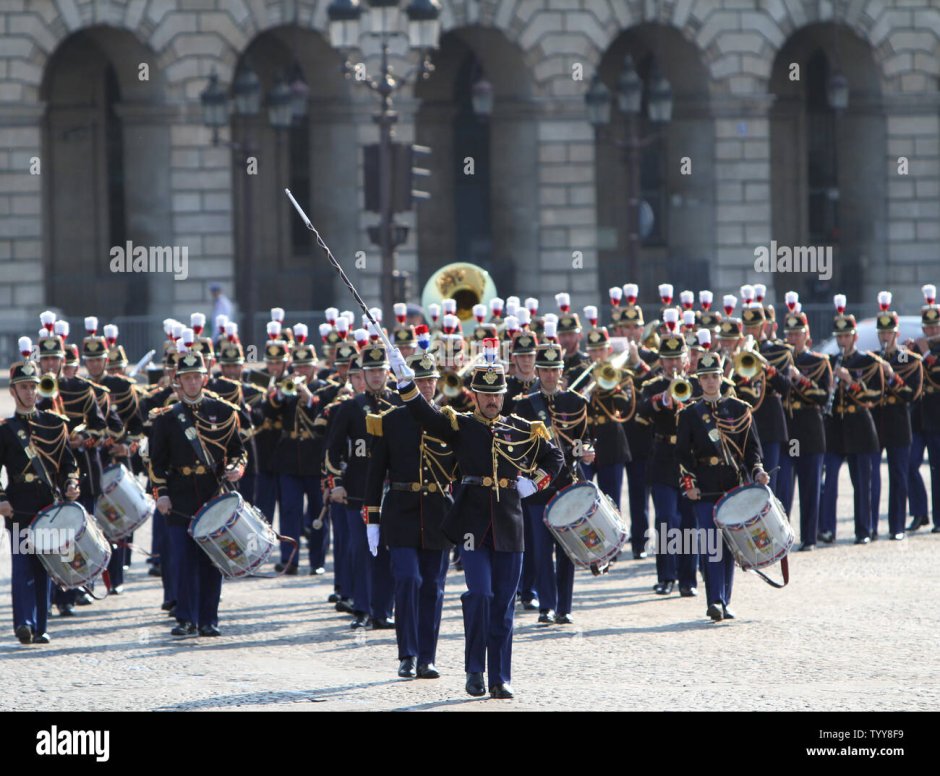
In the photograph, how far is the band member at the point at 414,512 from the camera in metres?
12.3

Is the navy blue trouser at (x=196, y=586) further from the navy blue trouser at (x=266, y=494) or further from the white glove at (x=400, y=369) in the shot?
the navy blue trouser at (x=266, y=494)

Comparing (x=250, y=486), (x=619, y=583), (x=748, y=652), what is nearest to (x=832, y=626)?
(x=748, y=652)

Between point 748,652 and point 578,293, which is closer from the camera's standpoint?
point 748,652

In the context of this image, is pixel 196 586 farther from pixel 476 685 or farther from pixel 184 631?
pixel 476 685

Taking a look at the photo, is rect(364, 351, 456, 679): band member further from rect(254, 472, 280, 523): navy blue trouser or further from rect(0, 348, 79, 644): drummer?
rect(254, 472, 280, 523): navy blue trouser

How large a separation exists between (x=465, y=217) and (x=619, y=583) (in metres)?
26.6

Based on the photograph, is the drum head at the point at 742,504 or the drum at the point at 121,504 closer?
the drum head at the point at 742,504

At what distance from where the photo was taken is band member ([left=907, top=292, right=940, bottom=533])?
1927 cm

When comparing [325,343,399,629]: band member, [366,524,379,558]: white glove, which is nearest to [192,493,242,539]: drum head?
[325,343,399,629]: band member

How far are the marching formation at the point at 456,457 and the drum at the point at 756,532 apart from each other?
20 mm

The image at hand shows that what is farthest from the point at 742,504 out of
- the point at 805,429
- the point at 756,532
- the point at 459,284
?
the point at 459,284

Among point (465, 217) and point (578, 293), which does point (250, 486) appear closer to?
point (578, 293)

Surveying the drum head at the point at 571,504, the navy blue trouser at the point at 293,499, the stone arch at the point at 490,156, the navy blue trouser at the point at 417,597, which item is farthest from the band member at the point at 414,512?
the stone arch at the point at 490,156

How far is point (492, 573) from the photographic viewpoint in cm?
1180
